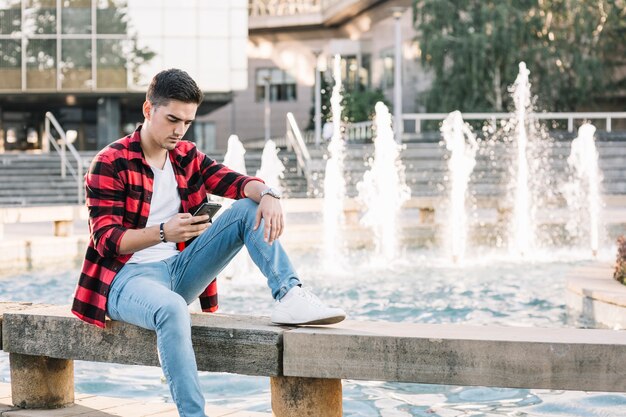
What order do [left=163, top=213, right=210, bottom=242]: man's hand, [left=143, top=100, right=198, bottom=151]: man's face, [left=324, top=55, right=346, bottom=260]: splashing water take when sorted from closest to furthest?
[left=163, top=213, right=210, bottom=242]: man's hand < [left=143, top=100, right=198, bottom=151]: man's face < [left=324, top=55, right=346, bottom=260]: splashing water

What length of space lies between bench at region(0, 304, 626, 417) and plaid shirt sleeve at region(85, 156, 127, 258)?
1.25 ft

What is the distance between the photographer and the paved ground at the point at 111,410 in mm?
4129

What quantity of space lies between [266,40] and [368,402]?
133ft

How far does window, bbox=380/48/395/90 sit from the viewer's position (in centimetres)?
3841

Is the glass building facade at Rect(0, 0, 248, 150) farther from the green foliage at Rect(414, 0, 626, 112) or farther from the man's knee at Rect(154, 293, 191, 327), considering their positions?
the man's knee at Rect(154, 293, 191, 327)

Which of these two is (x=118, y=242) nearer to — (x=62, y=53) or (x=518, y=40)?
(x=518, y=40)

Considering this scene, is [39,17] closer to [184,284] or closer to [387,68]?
[387,68]

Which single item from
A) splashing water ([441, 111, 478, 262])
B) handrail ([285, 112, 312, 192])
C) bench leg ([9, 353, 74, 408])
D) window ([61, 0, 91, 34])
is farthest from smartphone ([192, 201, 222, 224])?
window ([61, 0, 91, 34])

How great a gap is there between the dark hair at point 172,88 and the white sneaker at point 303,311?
0.87 metres

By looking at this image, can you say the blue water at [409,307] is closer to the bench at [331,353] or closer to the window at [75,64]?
the bench at [331,353]

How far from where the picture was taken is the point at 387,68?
3903cm

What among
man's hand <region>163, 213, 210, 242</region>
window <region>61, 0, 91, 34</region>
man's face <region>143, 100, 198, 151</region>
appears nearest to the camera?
man's hand <region>163, 213, 210, 242</region>

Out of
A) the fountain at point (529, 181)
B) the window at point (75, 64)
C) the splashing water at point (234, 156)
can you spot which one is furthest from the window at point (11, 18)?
the splashing water at point (234, 156)

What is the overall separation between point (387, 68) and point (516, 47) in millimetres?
9453
